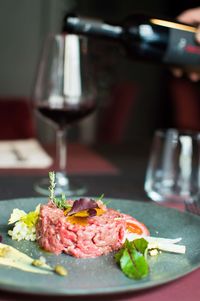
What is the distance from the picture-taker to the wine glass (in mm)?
1339

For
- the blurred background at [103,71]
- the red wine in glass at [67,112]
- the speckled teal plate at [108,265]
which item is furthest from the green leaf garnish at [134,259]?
the blurred background at [103,71]

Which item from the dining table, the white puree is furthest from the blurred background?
the white puree

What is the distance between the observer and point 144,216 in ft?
3.24

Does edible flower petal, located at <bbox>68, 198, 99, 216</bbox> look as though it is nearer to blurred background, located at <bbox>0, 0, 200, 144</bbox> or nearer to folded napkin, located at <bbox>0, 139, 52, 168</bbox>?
folded napkin, located at <bbox>0, 139, 52, 168</bbox>

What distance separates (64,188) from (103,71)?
3.62m

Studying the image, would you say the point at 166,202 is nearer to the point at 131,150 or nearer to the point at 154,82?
the point at 131,150

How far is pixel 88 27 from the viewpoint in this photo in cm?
134

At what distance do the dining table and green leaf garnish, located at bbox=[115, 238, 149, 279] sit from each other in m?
0.02

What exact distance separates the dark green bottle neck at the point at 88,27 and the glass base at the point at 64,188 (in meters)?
0.38

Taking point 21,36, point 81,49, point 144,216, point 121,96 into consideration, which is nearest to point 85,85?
point 81,49

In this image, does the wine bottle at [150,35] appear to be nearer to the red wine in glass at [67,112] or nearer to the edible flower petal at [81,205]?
the red wine in glass at [67,112]

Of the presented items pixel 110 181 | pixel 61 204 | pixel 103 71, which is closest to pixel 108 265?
pixel 61 204

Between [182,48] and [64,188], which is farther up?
[182,48]

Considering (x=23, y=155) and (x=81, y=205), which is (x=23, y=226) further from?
(x=23, y=155)
